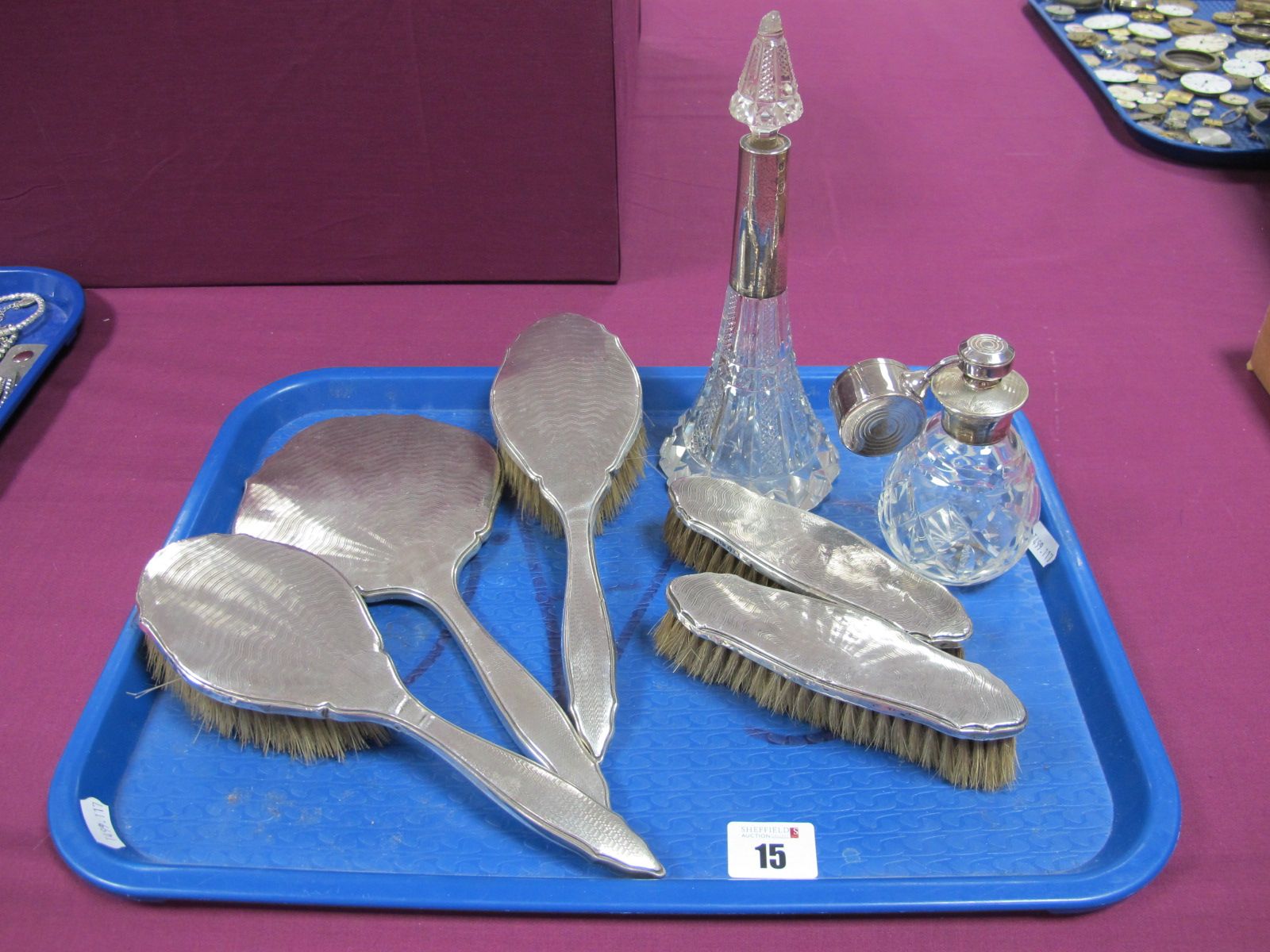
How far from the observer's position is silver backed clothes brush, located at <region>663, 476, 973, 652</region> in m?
0.44

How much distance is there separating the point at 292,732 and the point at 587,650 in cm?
12

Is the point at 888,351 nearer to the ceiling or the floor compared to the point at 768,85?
→ nearer to the floor

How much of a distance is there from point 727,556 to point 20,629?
0.33m

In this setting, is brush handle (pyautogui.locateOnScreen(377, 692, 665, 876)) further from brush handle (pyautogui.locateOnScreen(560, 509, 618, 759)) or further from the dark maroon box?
the dark maroon box

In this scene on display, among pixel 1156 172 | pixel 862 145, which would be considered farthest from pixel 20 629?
pixel 1156 172

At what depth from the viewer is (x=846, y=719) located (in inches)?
16.5

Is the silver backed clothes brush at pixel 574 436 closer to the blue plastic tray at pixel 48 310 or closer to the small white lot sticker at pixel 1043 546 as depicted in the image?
the small white lot sticker at pixel 1043 546

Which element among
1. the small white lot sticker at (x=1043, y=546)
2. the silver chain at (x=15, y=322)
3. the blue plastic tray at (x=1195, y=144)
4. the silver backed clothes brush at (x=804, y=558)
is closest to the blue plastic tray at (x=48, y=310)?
the silver chain at (x=15, y=322)

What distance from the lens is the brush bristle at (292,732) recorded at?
421mm

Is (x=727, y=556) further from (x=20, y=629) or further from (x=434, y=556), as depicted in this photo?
(x=20, y=629)

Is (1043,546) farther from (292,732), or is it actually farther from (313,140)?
(313,140)

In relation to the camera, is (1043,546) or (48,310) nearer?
(1043,546)

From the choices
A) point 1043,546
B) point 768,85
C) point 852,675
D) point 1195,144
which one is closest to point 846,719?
point 852,675

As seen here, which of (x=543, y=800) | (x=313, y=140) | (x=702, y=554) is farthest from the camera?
(x=313, y=140)
